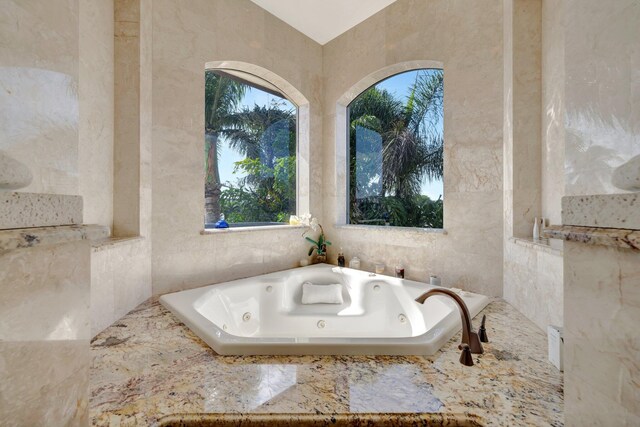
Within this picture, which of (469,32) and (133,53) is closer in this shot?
(133,53)

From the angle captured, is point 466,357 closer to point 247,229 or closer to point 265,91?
point 247,229

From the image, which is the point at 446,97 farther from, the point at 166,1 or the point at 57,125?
the point at 57,125

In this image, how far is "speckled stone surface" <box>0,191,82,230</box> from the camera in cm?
49

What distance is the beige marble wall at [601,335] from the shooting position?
20.6 inches

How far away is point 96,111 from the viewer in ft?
5.33

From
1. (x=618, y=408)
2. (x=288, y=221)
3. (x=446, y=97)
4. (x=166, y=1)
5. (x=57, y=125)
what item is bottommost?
(x=618, y=408)

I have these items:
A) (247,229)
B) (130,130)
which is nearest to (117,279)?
(130,130)

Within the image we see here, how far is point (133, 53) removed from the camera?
182 cm

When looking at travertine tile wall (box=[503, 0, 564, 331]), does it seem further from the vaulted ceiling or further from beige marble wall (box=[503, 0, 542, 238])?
the vaulted ceiling

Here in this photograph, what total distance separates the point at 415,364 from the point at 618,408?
0.68 metres

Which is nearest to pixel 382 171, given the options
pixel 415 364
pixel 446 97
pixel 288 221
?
pixel 446 97

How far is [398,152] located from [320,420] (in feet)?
7.85

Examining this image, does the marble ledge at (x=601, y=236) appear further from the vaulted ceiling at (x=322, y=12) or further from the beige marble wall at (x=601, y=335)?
the vaulted ceiling at (x=322, y=12)

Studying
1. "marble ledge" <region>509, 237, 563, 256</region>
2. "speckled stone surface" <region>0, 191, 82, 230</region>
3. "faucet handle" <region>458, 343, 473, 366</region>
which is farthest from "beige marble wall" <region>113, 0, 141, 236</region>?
"marble ledge" <region>509, 237, 563, 256</region>
